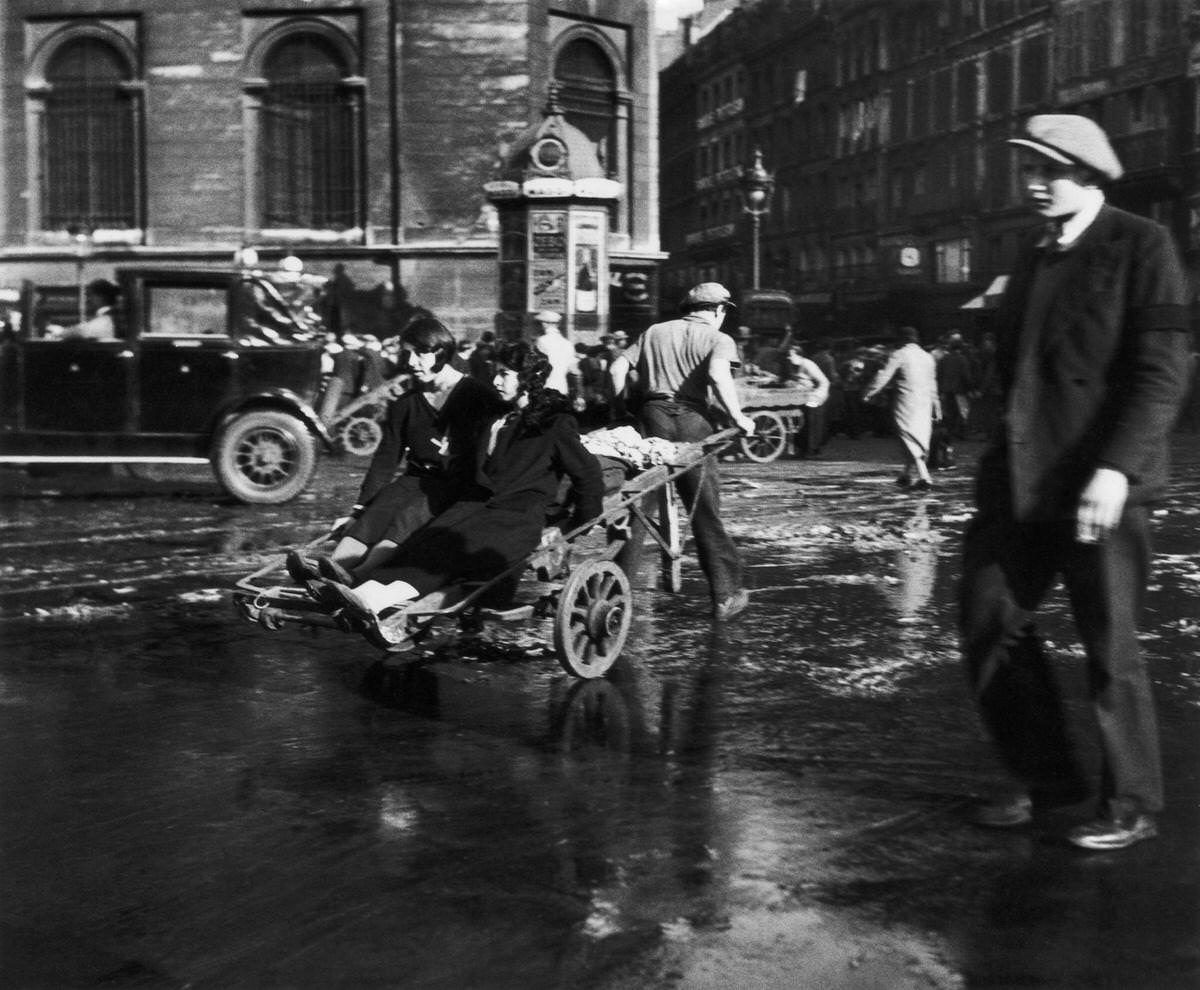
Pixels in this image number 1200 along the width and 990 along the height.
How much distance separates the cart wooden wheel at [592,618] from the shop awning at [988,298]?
4246 centimetres

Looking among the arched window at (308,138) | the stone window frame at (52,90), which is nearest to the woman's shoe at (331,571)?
the arched window at (308,138)

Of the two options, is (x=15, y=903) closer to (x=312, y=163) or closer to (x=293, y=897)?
(x=293, y=897)

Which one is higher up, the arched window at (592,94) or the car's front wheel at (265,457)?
the arched window at (592,94)

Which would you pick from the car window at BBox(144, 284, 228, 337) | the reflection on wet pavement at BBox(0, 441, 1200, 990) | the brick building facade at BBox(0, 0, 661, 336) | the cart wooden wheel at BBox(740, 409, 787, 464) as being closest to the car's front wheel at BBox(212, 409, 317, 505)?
the car window at BBox(144, 284, 228, 337)

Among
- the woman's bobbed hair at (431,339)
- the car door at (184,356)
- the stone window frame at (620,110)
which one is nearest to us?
the woman's bobbed hair at (431,339)

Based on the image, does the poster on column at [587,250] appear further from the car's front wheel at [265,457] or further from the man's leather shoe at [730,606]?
the man's leather shoe at [730,606]

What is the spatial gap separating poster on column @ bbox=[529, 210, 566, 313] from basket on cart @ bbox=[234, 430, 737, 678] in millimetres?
14008

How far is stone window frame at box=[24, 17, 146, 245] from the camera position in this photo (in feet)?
98.7

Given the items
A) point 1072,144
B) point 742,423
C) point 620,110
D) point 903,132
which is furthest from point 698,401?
point 903,132

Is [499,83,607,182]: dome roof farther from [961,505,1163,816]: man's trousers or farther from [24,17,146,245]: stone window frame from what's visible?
[961,505,1163,816]: man's trousers

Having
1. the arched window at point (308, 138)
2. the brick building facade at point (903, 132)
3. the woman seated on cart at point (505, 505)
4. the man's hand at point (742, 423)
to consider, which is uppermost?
the brick building facade at point (903, 132)

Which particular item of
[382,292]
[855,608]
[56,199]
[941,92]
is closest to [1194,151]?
[941,92]

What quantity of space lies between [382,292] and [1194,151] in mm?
23848

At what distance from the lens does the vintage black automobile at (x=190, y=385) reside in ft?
50.8
